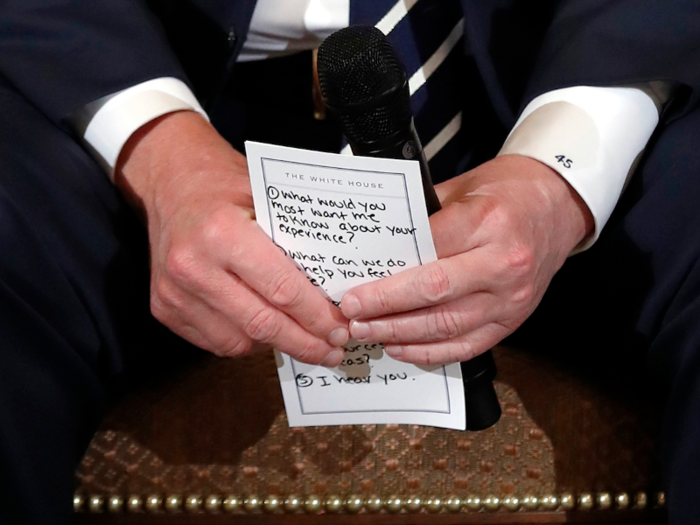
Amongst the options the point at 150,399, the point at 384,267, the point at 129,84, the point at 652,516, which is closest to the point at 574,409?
the point at 652,516

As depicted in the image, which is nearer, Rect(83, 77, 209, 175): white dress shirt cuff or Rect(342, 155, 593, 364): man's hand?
Rect(342, 155, 593, 364): man's hand

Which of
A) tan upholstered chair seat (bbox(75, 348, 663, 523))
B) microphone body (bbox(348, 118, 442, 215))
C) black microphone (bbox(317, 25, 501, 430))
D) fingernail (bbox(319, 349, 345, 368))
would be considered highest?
black microphone (bbox(317, 25, 501, 430))

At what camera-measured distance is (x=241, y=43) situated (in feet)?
2.13

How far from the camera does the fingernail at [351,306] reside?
433 mm

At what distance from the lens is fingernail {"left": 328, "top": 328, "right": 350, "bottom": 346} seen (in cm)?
46

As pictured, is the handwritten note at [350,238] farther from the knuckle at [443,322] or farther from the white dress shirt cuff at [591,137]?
the white dress shirt cuff at [591,137]

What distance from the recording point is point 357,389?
0.51m

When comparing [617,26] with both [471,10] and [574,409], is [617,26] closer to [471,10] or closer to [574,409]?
[471,10]

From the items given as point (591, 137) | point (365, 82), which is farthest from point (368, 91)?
point (591, 137)

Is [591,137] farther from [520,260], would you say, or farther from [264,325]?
[264,325]

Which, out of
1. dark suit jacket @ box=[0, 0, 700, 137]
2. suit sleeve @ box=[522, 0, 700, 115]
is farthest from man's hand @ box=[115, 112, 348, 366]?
suit sleeve @ box=[522, 0, 700, 115]

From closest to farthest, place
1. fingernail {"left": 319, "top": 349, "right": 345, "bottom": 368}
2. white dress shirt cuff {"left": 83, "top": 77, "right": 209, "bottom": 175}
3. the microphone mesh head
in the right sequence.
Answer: the microphone mesh head < fingernail {"left": 319, "top": 349, "right": 345, "bottom": 368} < white dress shirt cuff {"left": 83, "top": 77, "right": 209, "bottom": 175}

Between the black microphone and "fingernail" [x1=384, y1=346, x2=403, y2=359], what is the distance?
4.9 inches

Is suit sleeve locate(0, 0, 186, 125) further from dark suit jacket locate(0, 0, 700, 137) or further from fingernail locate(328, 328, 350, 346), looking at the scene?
fingernail locate(328, 328, 350, 346)
